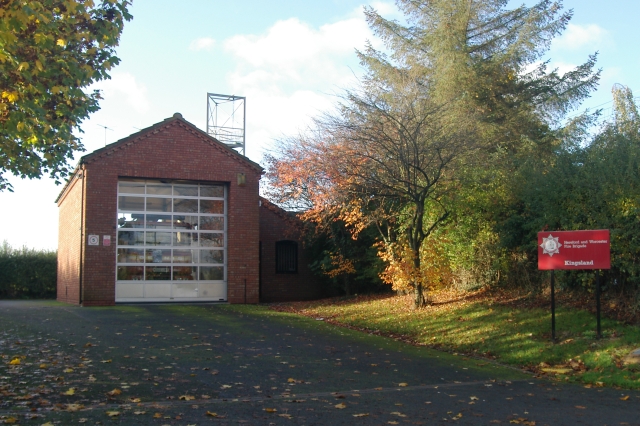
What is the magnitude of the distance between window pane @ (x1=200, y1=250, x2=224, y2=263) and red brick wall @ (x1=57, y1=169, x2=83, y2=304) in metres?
4.11

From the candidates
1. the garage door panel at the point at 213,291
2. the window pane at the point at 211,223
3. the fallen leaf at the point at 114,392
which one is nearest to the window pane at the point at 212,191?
the window pane at the point at 211,223

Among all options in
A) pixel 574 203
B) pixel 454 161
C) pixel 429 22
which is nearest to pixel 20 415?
pixel 574 203

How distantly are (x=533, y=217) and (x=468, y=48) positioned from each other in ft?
41.0

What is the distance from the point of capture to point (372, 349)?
1292 centimetres

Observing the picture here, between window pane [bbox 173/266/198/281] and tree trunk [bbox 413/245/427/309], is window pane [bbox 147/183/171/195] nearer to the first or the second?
window pane [bbox 173/266/198/281]

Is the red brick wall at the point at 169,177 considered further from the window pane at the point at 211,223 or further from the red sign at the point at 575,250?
the red sign at the point at 575,250

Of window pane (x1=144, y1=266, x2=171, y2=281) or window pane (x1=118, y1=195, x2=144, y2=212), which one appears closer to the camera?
window pane (x1=118, y1=195, x2=144, y2=212)

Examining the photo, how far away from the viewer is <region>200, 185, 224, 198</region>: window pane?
22594 mm

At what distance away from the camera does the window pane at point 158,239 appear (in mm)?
21734

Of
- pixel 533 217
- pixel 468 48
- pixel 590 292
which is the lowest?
pixel 590 292

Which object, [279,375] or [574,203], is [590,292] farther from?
[279,375]

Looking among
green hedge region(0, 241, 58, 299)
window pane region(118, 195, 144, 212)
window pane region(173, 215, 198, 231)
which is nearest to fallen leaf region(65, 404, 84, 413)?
window pane region(118, 195, 144, 212)

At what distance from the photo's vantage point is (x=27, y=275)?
34375 millimetres

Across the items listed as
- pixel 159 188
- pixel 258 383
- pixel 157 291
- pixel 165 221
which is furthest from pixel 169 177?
pixel 258 383
